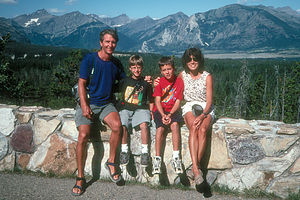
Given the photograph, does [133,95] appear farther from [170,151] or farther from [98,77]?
[170,151]

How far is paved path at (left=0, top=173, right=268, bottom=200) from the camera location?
321cm

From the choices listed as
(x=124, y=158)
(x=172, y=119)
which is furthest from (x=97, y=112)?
(x=172, y=119)

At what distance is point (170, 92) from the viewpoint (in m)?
Answer: 3.87

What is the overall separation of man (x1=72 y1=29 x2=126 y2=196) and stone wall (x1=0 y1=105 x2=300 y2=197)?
0.31m

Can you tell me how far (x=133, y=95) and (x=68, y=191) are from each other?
1.70 metres

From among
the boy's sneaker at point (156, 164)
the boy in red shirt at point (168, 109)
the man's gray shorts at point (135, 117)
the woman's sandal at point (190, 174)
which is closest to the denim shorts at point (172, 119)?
the boy in red shirt at point (168, 109)

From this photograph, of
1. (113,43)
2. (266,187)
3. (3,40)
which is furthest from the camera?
(3,40)

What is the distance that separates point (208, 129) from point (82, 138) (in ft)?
6.14

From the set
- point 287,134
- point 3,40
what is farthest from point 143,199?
point 3,40

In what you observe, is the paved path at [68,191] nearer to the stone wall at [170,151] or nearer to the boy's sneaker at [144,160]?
the stone wall at [170,151]

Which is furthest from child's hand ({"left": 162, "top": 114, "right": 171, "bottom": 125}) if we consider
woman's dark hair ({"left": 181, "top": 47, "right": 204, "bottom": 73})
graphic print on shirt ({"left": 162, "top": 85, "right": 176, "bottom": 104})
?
woman's dark hair ({"left": 181, "top": 47, "right": 204, "bottom": 73})

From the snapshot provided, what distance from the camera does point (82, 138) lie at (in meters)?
3.43

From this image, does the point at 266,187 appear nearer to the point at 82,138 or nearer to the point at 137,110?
the point at 137,110

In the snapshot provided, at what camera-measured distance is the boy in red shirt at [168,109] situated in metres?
3.45
